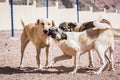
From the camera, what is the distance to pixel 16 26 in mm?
31734

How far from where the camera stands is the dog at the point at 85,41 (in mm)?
9375

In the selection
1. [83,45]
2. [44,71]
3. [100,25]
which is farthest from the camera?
[44,71]

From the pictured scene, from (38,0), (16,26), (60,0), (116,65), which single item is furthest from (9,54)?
(60,0)

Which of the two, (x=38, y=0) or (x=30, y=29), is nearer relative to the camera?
(x=30, y=29)

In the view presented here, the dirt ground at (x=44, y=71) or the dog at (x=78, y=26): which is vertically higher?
the dog at (x=78, y=26)

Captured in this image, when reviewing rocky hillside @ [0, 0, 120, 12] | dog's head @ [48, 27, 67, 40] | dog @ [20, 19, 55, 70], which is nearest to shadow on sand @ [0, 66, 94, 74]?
dog @ [20, 19, 55, 70]

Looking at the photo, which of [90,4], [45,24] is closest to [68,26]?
[45,24]

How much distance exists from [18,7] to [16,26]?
171 centimetres

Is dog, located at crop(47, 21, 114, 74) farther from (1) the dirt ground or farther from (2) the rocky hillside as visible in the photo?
(2) the rocky hillside

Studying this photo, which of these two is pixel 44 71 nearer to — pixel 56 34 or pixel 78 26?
pixel 56 34

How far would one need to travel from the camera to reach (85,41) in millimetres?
9523

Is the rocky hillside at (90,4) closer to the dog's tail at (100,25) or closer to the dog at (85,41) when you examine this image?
the dog's tail at (100,25)

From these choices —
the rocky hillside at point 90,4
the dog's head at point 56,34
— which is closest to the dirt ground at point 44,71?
the dog's head at point 56,34

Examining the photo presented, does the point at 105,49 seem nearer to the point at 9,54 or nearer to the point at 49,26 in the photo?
the point at 49,26
